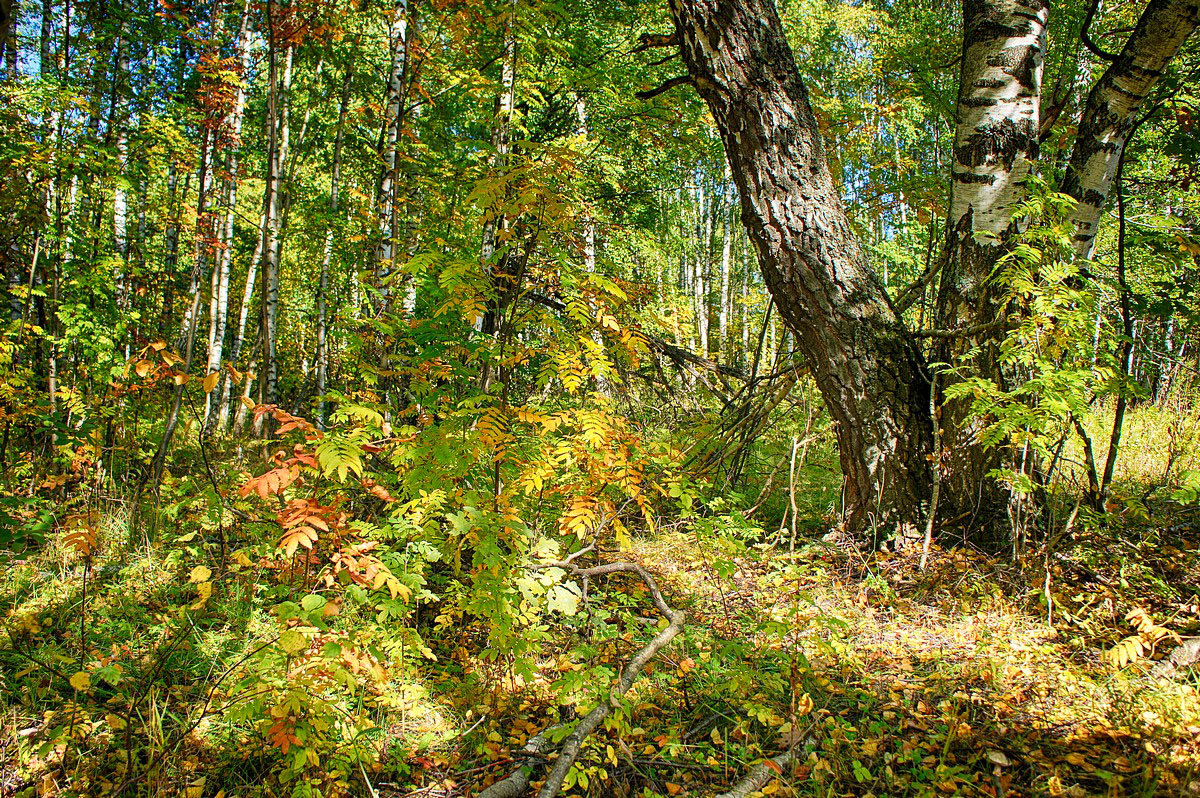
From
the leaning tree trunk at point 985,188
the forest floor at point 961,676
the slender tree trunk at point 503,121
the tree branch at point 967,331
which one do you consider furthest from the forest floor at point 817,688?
the slender tree trunk at point 503,121

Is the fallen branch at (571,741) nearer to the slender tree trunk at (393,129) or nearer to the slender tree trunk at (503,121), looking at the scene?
the slender tree trunk at (503,121)

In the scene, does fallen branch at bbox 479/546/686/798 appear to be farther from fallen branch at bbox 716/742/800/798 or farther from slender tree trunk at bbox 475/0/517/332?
slender tree trunk at bbox 475/0/517/332

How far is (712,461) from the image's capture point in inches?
169

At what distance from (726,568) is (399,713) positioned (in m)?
1.63

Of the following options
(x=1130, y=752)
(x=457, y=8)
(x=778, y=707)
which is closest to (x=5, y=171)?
(x=457, y=8)

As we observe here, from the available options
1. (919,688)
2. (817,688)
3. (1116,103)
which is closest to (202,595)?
(817,688)

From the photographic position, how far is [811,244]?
11.0ft

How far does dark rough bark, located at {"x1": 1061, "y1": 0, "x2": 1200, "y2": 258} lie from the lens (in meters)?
2.93

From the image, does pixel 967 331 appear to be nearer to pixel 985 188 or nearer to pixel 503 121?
pixel 985 188

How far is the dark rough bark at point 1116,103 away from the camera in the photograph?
2926 millimetres

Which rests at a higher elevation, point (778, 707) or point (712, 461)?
point (712, 461)

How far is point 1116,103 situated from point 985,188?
0.70m

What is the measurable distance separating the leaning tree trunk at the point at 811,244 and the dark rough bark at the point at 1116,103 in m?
1.14

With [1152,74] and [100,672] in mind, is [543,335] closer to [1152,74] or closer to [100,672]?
[100,672]
